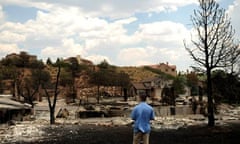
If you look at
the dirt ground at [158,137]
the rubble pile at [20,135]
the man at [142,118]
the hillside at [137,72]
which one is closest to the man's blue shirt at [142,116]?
the man at [142,118]

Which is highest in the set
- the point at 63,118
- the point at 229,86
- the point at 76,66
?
the point at 76,66

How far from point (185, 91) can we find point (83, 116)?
178ft

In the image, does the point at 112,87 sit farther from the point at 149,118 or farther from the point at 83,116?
the point at 149,118

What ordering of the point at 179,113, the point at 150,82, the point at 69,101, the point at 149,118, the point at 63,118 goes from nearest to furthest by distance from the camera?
the point at 149,118 → the point at 63,118 → the point at 179,113 → the point at 69,101 → the point at 150,82

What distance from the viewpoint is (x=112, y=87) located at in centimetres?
10062

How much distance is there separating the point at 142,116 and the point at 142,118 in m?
0.07

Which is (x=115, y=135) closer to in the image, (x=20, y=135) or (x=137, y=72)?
(x=20, y=135)

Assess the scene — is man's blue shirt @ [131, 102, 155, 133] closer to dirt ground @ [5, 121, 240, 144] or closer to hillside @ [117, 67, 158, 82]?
dirt ground @ [5, 121, 240, 144]

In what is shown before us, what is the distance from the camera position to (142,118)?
1100 centimetres

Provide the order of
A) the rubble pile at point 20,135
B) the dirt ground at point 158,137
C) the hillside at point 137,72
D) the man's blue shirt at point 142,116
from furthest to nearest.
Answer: the hillside at point 137,72, the rubble pile at point 20,135, the dirt ground at point 158,137, the man's blue shirt at point 142,116

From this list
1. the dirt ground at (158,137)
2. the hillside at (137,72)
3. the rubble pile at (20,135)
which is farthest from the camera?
the hillside at (137,72)

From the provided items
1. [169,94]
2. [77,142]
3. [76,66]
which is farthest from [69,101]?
[77,142]

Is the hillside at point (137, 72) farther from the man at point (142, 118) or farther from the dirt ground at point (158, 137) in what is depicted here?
the man at point (142, 118)

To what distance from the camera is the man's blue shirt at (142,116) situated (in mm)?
10961
